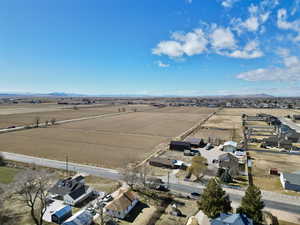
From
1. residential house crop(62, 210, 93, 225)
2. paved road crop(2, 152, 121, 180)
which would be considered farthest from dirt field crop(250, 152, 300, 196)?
residential house crop(62, 210, 93, 225)

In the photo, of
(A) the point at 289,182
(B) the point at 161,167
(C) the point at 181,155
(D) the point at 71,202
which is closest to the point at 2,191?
(D) the point at 71,202

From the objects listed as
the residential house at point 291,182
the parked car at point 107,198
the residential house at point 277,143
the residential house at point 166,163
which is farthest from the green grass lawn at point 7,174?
the residential house at point 277,143

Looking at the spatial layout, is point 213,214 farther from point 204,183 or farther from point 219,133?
point 219,133

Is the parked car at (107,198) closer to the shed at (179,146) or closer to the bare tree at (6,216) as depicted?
the bare tree at (6,216)

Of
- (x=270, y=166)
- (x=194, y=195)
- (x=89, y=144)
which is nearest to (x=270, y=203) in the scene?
(x=194, y=195)

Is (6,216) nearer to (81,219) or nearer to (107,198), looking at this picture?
(81,219)

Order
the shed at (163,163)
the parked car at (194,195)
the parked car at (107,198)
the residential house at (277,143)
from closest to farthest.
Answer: the parked car at (107,198), the parked car at (194,195), the shed at (163,163), the residential house at (277,143)
